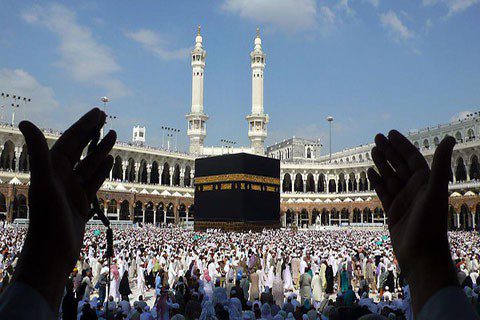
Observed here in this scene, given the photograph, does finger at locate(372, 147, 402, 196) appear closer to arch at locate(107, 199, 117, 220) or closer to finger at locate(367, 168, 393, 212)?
finger at locate(367, 168, 393, 212)

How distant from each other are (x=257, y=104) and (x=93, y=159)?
→ 43.3m

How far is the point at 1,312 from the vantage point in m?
0.83

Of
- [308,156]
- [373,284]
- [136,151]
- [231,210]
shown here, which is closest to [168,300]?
[373,284]

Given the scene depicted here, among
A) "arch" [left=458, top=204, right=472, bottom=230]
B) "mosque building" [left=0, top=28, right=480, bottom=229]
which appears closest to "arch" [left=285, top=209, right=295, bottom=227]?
"mosque building" [left=0, top=28, right=480, bottom=229]

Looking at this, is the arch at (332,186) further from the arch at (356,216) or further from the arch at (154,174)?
the arch at (154,174)

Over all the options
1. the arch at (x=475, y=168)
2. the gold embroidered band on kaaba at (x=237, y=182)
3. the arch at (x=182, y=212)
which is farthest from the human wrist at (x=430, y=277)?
the arch at (x=475, y=168)

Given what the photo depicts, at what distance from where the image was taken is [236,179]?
84.1 feet

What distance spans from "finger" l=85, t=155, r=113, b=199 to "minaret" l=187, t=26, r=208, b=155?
41.9 metres

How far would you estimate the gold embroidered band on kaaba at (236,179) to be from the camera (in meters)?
25.6

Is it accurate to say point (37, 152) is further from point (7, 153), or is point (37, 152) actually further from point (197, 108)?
point (197, 108)

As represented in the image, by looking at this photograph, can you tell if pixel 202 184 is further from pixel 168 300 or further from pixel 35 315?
pixel 35 315

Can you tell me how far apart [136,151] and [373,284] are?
2976cm

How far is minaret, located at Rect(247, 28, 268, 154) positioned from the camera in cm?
4403

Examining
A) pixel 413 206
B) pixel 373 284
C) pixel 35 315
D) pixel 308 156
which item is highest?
pixel 308 156
